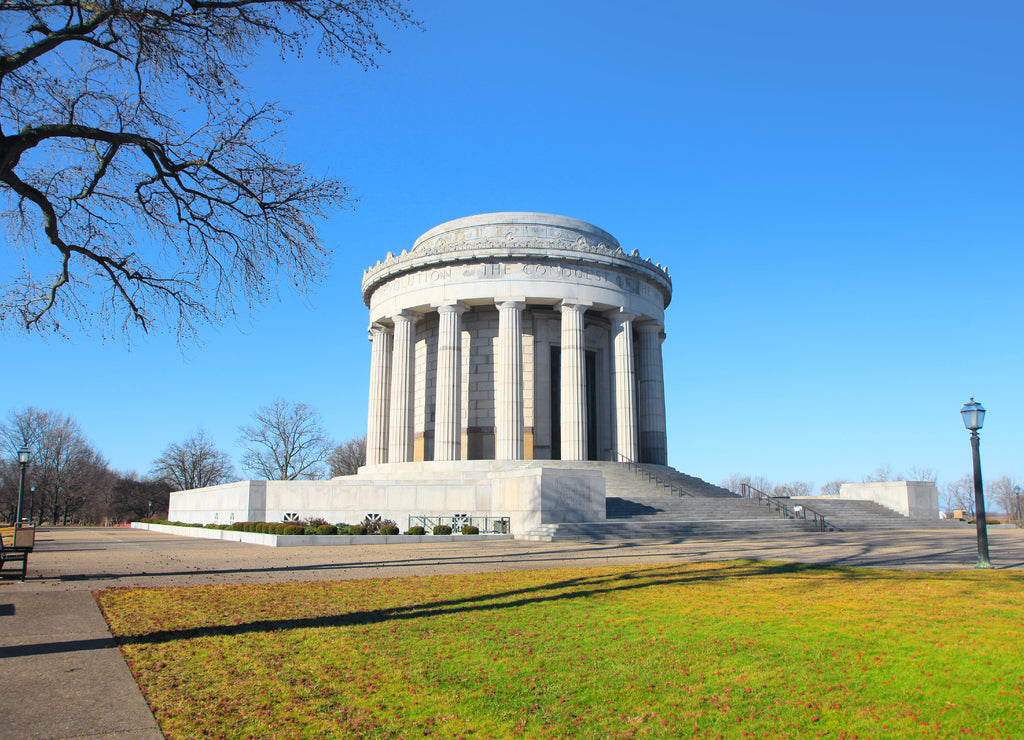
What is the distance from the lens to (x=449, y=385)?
4212cm

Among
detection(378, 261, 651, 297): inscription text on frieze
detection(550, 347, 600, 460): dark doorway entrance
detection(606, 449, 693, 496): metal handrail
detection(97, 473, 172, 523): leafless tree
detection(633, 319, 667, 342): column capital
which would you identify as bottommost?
detection(97, 473, 172, 523): leafless tree

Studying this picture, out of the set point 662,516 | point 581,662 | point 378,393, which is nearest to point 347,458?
point 378,393

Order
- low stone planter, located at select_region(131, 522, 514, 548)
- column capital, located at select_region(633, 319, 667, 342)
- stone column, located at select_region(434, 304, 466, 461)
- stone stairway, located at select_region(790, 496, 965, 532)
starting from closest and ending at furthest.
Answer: low stone planter, located at select_region(131, 522, 514, 548) → stone stairway, located at select_region(790, 496, 965, 532) → stone column, located at select_region(434, 304, 466, 461) → column capital, located at select_region(633, 319, 667, 342)

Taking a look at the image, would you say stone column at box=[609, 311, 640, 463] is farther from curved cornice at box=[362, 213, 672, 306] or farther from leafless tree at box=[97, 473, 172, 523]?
leafless tree at box=[97, 473, 172, 523]

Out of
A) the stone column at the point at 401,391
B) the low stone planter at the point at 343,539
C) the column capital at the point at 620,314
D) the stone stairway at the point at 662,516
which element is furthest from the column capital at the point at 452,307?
the low stone planter at the point at 343,539

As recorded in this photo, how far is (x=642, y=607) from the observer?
10062mm

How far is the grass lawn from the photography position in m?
5.41

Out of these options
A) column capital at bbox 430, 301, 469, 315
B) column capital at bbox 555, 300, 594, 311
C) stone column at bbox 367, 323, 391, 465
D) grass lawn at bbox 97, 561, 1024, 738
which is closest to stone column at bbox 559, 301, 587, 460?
column capital at bbox 555, 300, 594, 311

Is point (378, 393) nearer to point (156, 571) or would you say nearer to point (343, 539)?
point (343, 539)

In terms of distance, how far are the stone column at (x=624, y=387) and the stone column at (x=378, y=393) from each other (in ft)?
49.5

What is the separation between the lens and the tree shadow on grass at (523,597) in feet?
27.9

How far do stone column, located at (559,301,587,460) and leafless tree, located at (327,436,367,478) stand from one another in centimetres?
6782

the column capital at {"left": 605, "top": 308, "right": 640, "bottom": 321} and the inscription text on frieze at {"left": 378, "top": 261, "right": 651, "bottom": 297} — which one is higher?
the inscription text on frieze at {"left": 378, "top": 261, "right": 651, "bottom": 297}

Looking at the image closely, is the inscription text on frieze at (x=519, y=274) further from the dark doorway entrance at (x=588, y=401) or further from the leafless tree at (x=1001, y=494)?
the leafless tree at (x=1001, y=494)
